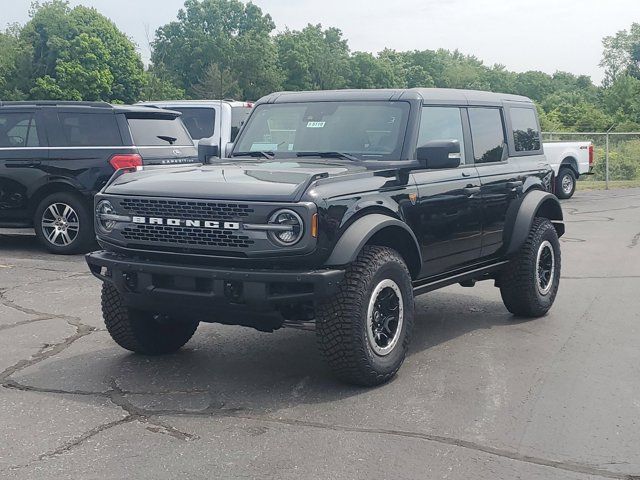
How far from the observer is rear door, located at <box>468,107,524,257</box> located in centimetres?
701

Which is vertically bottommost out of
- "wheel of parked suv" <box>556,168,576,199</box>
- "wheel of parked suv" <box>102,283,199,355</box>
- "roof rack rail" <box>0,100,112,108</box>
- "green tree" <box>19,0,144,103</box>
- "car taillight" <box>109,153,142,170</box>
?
"wheel of parked suv" <box>556,168,576,199</box>

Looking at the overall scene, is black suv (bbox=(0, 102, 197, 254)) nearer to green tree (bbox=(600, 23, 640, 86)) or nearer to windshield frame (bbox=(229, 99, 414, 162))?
windshield frame (bbox=(229, 99, 414, 162))

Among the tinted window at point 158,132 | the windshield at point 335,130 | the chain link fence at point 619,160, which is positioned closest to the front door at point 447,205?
the windshield at point 335,130

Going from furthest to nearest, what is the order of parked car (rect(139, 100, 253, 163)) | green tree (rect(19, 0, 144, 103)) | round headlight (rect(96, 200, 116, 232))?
1. green tree (rect(19, 0, 144, 103))
2. parked car (rect(139, 100, 253, 163))
3. round headlight (rect(96, 200, 116, 232))

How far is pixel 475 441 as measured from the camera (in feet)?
15.1

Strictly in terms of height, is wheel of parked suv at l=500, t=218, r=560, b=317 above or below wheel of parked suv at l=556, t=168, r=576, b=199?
above

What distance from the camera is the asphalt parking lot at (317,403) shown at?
4305 mm

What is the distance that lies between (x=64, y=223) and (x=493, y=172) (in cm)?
630

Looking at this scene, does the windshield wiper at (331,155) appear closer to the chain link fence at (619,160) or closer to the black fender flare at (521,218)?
the black fender flare at (521,218)

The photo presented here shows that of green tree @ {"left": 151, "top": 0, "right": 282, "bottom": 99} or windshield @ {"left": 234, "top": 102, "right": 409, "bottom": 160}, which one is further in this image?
green tree @ {"left": 151, "top": 0, "right": 282, "bottom": 99}

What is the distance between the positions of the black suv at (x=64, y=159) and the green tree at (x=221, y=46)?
78902mm

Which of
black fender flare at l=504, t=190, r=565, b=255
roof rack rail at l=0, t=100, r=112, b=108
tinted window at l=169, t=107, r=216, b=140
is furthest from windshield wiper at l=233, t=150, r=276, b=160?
tinted window at l=169, t=107, r=216, b=140

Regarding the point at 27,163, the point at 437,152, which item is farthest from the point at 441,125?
the point at 27,163

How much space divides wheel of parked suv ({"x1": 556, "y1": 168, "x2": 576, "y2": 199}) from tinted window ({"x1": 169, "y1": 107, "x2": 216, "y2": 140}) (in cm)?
1041
